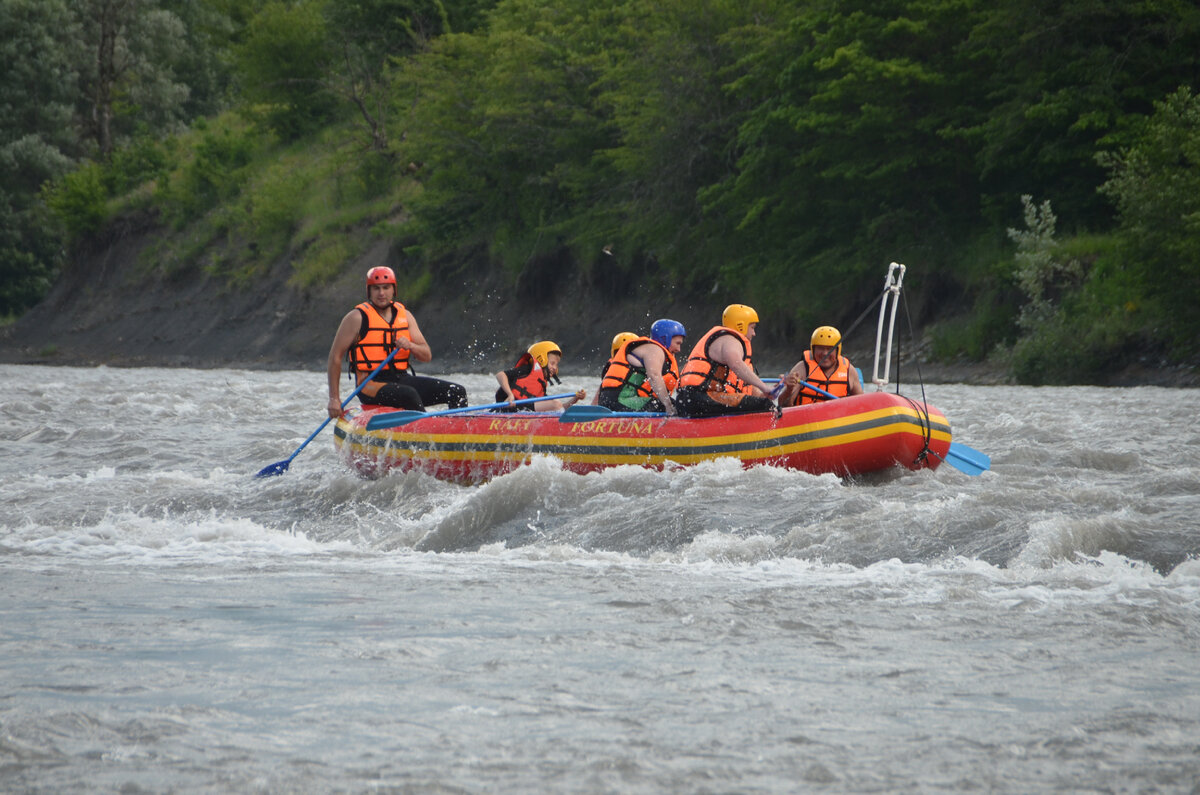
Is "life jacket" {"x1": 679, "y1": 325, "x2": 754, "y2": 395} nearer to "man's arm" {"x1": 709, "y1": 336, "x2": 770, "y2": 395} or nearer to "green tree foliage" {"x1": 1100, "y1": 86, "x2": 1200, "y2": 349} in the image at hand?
"man's arm" {"x1": 709, "y1": 336, "x2": 770, "y2": 395}

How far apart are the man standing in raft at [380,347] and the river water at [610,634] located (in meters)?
1.17

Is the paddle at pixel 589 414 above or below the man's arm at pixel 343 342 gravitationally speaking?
below

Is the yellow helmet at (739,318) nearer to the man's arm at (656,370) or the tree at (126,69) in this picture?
the man's arm at (656,370)

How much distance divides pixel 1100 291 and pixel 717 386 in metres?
17.7

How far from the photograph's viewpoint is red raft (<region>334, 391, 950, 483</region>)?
977 cm

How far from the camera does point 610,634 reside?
5754mm

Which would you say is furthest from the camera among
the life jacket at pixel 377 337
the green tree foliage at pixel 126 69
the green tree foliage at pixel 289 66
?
the green tree foliage at pixel 126 69

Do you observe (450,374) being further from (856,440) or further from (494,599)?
(494,599)

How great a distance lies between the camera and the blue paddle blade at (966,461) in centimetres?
1049

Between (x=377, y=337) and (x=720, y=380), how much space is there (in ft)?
10.2

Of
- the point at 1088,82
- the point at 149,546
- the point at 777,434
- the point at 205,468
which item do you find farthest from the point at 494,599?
the point at 1088,82

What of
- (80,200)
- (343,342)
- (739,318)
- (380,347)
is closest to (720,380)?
(739,318)

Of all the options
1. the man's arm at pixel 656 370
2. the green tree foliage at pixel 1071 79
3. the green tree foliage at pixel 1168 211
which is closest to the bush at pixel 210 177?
the green tree foliage at pixel 1071 79

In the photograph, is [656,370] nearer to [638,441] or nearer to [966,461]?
[638,441]
